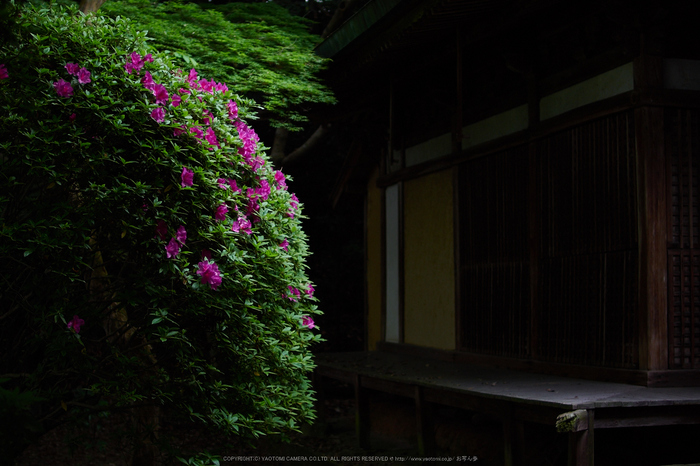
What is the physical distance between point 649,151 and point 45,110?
5.08m

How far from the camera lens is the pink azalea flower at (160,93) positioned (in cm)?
488

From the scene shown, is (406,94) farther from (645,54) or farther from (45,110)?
(45,110)

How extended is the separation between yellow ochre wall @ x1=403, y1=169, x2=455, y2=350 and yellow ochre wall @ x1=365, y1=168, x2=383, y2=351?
140 cm

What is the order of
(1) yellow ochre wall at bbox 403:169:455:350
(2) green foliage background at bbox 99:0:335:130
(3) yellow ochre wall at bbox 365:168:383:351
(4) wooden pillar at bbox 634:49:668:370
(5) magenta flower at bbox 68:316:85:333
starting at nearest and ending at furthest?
(5) magenta flower at bbox 68:316:85:333
(4) wooden pillar at bbox 634:49:668:370
(2) green foliage background at bbox 99:0:335:130
(1) yellow ochre wall at bbox 403:169:455:350
(3) yellow ochre wall at bbox 365:168:383:351

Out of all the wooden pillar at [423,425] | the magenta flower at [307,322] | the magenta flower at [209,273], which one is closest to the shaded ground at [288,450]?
the wooden pillar at [423,425]

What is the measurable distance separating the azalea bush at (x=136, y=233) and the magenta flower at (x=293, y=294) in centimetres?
6

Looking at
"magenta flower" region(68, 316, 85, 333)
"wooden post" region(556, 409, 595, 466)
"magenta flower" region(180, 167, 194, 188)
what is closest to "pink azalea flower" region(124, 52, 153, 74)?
"magenta flower" region(180, 167, 194, 188)

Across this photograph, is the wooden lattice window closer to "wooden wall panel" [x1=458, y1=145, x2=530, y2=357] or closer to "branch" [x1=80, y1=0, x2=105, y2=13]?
"wooden wall panel" [x1=458, y1=145, x2=530, y2=357]

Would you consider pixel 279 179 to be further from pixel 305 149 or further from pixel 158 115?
pixel 305 149

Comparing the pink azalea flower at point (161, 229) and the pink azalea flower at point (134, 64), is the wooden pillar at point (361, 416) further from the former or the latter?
the pink azalea flower at point (134, 64)

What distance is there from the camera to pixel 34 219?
4.70 metres

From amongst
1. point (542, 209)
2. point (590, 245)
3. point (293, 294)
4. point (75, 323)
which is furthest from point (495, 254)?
point (75, 323)

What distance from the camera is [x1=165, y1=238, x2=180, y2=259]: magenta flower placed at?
4.59 meters

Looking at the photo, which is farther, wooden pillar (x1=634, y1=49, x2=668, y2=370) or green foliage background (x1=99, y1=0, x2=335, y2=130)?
green foliage background (x1=99, y1=0, x2=335, y2=130)
